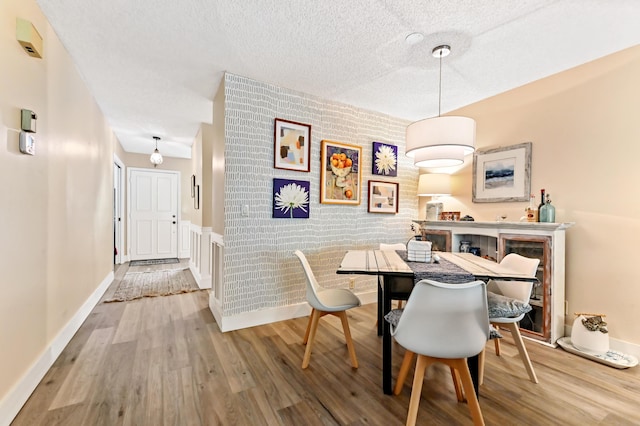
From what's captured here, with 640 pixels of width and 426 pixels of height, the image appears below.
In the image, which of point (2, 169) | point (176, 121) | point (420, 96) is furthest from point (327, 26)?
point (176, 121)

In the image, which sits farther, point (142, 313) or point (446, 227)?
point (446, 227)

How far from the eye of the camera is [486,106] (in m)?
3.24

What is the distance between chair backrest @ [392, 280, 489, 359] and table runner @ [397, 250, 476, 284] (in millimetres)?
302

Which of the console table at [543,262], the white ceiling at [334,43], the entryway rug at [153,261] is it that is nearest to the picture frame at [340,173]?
the white ceiling at [334,43]

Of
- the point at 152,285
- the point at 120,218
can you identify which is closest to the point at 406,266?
the point at 152,285

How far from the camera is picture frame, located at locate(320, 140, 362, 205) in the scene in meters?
3.21

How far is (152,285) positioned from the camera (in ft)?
13.5

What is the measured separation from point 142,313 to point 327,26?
3.37 m

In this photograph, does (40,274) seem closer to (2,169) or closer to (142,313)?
(2,169)

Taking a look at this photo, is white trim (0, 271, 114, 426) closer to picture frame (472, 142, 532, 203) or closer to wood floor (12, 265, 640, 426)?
wood floor (12, 265, 640, 426)

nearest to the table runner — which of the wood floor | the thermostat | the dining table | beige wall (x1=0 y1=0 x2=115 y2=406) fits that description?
the dining table

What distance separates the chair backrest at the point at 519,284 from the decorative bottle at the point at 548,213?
2.42ft

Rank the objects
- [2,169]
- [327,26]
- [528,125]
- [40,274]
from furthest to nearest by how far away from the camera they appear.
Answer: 1. [528,125]
2. [327,26]
3. [40,274]
4. [2,169]

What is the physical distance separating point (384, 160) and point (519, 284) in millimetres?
2150
